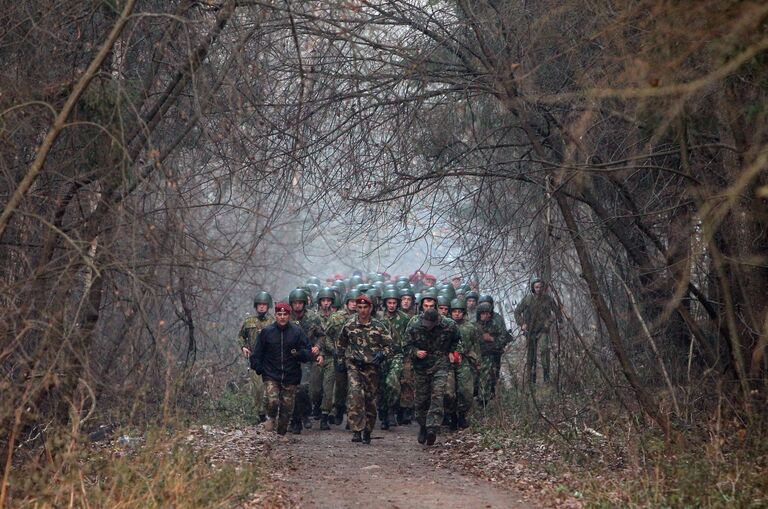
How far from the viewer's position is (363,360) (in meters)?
14.1

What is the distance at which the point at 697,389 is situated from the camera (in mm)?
11805

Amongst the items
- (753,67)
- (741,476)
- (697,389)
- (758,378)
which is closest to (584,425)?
(697,389)

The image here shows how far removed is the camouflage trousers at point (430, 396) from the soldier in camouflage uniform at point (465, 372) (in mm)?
358

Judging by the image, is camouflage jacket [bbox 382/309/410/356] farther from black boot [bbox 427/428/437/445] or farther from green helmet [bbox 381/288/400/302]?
black boot [bbox 427/428/437/445]

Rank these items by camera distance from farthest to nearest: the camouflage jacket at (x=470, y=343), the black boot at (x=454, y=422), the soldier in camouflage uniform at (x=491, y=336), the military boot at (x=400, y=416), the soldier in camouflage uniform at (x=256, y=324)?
the soldier in camouflage uniform at (x=491, y=336), the military boot at (x=400, y=416), the soldier in camouflage uniform at (x=256, y=324), the camouflage jacket at (x=470, y=343), the black boot at (x=454, y=422)

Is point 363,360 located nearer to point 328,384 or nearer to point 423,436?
point 423,436

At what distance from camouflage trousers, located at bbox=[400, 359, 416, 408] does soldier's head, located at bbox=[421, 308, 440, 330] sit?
202 cm

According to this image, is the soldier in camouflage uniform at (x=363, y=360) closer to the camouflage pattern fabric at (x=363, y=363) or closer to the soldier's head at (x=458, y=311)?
the camouflage pattern fabric at (x=363, y=363)

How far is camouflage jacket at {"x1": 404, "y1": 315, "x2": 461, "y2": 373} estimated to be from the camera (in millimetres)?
14266

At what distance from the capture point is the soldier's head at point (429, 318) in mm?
14133

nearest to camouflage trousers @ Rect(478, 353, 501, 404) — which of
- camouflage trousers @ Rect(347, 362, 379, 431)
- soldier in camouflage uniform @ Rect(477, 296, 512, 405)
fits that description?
soldier in camouflage uniform @ Rect(477, 296, 512, 405)

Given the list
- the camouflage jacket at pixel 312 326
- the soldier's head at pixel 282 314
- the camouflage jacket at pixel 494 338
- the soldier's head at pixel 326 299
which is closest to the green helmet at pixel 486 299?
the camouflage jacket at pixel 494 338

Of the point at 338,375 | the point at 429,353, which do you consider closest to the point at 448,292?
the point at 338,375

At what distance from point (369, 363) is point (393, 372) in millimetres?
2230
